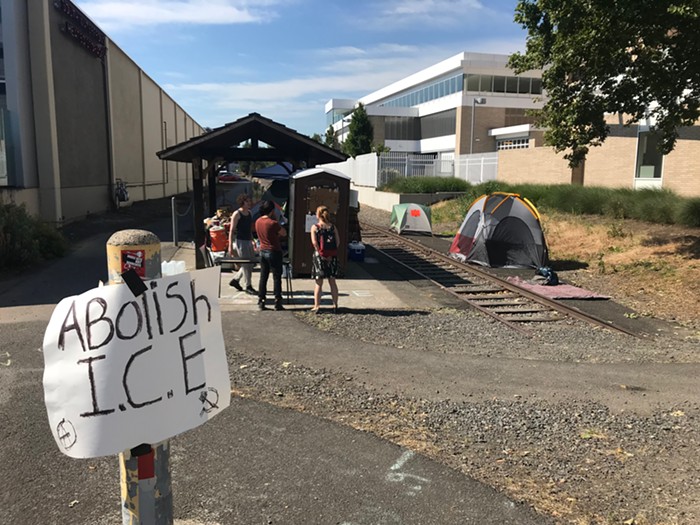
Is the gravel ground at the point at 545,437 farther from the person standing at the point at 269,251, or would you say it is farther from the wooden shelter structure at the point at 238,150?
the wooden shelter structure at the point at 238,150

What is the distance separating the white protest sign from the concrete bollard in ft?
0.28

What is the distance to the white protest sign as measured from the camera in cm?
217

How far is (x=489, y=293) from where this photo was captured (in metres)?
11.6

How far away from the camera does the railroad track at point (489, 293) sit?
941 cm

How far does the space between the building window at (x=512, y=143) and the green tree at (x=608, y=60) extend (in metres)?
35.2

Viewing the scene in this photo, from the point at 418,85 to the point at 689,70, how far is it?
5705cm

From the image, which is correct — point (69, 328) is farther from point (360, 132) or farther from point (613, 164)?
point (360, 132)

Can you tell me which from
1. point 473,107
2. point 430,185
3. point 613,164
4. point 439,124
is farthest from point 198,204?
point 439,124

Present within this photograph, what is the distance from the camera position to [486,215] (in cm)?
1459

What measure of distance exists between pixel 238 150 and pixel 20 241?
5210mm

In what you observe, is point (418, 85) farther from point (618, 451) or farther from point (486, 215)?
point (618, 451)

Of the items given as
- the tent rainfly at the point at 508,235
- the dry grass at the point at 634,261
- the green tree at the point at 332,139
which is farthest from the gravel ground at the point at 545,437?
the green tree at the point at 332,139

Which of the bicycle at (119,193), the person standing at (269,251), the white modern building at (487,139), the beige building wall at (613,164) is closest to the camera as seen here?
the person standing at (269,251)

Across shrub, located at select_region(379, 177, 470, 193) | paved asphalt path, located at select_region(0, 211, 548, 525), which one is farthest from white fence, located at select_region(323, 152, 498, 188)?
paved asphalt path, located at select_region(0, 211, 548, 525)
